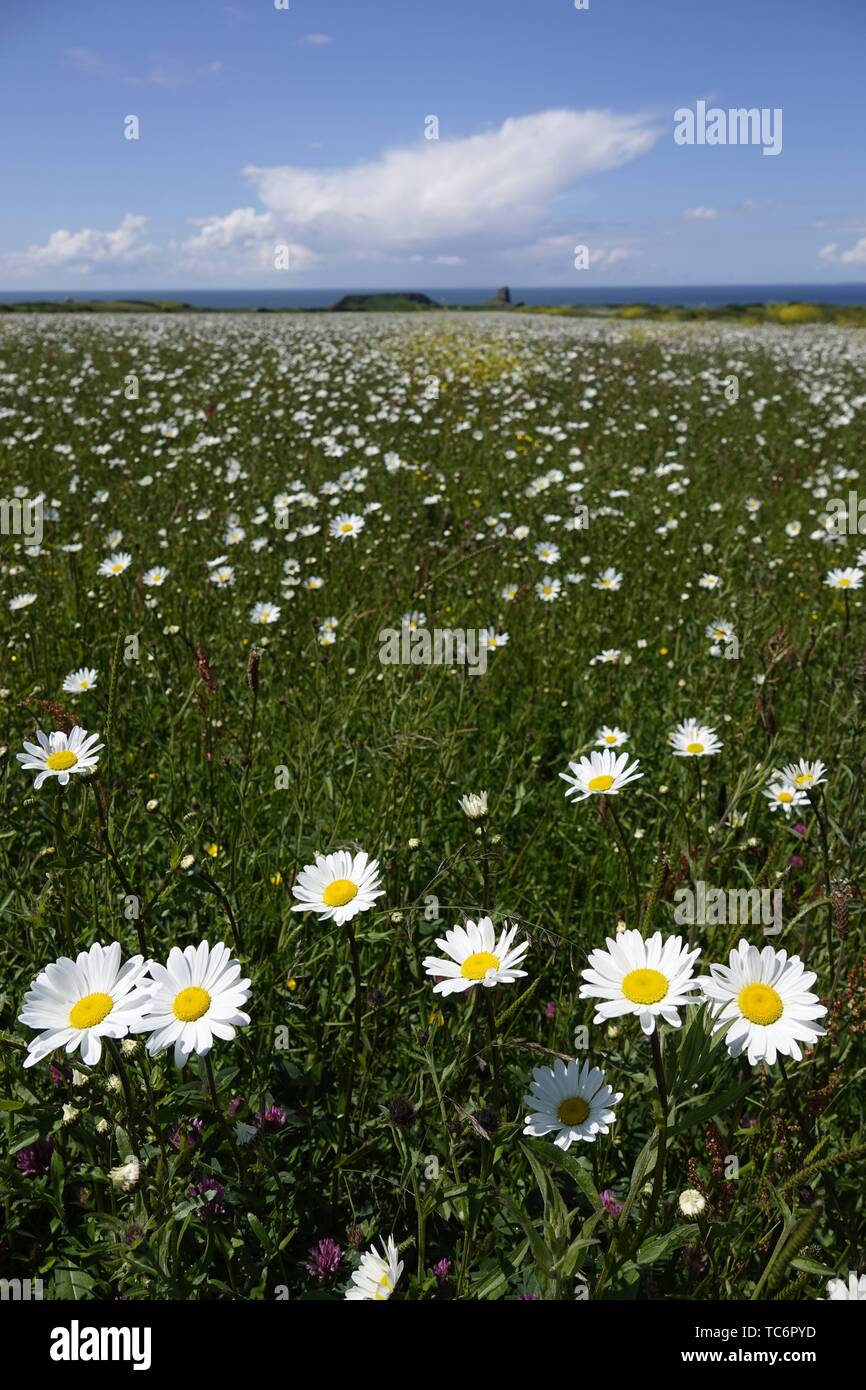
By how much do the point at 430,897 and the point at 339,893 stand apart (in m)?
0.70

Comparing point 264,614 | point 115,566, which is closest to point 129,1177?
point 264,614

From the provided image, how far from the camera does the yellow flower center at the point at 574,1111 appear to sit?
1.35m

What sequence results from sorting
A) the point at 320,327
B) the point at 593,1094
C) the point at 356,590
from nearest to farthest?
1. the point at 593,1094
2. the point at 356,590
3. the point at 320,327

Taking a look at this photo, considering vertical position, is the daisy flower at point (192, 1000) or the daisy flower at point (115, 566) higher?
the daisy flower at point (115, 566)

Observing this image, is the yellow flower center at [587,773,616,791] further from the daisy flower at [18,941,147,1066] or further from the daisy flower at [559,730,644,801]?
the daisy flower at [18,941,147,1066]

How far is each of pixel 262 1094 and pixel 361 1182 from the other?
504mm

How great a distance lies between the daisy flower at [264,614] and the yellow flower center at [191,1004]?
308cm

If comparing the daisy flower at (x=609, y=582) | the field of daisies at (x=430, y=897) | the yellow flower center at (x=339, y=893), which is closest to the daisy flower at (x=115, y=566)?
the field of daisies at (x=430, y=897)

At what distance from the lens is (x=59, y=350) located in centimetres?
1633

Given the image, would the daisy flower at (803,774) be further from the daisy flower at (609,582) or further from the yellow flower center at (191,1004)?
the daisy flower at (609,582)

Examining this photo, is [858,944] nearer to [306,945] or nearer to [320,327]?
[306,945]

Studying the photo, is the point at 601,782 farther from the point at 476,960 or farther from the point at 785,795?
the point at 785,795

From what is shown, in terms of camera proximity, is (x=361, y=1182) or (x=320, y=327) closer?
(x=361, y=1182)
